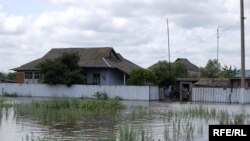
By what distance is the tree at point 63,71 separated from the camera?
57.1 meters

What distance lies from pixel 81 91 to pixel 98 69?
7627 millimetres

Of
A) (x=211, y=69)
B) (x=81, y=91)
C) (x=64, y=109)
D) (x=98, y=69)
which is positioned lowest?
(x=64, y=109)

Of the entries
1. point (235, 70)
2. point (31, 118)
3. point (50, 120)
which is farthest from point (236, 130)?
point (235, 70)

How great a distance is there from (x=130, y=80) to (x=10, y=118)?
33.0 m

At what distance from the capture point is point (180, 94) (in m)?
55.5

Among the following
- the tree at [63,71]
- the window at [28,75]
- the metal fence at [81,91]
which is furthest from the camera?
the window at [28,75]

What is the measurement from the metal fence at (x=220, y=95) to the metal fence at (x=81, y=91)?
5.01 meters

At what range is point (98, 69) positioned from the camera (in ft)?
209

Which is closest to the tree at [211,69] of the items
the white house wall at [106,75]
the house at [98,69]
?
the house at [98,69]

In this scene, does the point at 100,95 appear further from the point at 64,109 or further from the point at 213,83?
the point at 64,109

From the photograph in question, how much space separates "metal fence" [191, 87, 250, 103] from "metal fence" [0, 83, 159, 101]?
5014 millimetres

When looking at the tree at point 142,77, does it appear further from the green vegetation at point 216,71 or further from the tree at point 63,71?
the green vegetation at point 216,71

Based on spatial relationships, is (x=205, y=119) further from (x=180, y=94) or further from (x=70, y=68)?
(x=70, y=68)

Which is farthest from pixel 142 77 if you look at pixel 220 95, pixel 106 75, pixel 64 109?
pixel 64 109
